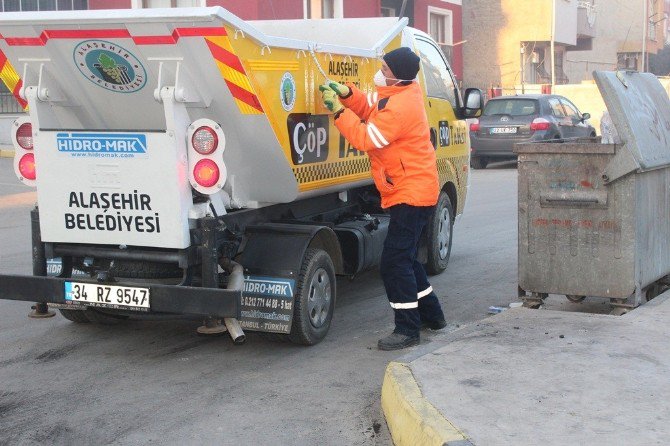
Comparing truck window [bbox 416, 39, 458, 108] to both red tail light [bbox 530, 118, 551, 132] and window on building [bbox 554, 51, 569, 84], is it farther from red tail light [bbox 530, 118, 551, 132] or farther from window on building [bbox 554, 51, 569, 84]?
window on building [bbox 554, 51, 569, 84]

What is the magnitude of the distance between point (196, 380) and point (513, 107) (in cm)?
1688

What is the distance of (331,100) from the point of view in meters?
6.21

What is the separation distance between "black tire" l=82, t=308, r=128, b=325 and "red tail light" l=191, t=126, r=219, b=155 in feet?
5.99

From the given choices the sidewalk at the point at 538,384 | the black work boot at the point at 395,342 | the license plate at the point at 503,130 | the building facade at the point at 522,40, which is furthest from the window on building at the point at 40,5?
the sidewalk at the point at 538,384

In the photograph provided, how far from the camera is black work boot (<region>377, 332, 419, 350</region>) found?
6457mm

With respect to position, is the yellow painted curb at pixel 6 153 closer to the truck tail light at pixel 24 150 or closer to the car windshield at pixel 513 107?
the car windshield at pixel 513 107

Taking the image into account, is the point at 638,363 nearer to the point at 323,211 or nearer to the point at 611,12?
the point at 323,211

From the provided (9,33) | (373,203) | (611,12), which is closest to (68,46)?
(9,33)

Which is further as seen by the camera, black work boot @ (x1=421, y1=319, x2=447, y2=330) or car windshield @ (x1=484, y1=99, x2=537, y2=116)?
Answer: car windshield @ (x1=484, y1=99, x2=537, y2=116)

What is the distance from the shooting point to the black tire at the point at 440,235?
9000 millimetres

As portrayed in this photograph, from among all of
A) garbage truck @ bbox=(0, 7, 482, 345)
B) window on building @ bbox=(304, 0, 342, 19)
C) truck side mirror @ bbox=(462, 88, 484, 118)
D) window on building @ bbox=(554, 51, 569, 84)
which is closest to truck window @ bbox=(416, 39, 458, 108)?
truck side mirror @ bbox=(462, 88, 484, 118)

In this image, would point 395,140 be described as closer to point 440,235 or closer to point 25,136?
point 25,136

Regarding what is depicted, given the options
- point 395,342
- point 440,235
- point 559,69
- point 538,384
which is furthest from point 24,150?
point 559,69

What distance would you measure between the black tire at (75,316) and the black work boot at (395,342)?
227cm
